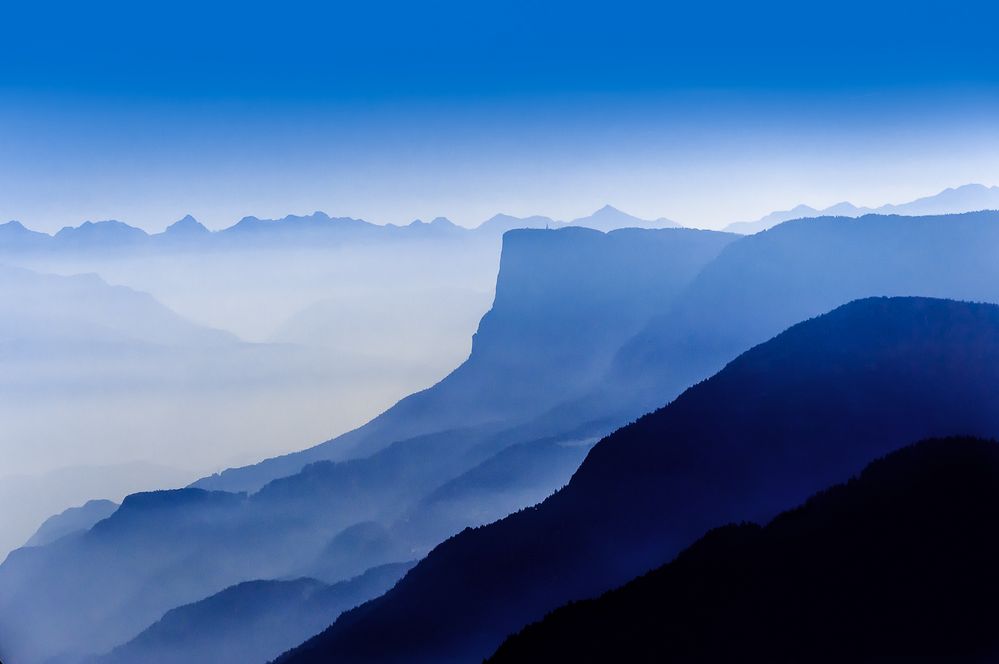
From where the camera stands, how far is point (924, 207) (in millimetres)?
29641

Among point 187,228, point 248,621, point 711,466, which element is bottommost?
point 711,466

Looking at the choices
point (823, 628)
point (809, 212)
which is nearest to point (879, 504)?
point (823, 628)

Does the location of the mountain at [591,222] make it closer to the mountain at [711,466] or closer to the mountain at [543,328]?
the mountain at [543,328]

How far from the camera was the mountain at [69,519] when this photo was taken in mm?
31281

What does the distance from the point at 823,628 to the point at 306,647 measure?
15.4 metres

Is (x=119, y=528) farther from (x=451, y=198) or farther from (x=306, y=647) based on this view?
(x=451, y=198)

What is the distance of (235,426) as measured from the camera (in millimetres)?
33375

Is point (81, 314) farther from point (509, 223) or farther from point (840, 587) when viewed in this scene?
point (840, 587)

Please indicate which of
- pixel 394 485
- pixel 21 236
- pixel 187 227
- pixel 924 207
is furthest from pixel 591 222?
pixel 21 236

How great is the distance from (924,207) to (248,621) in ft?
81.4

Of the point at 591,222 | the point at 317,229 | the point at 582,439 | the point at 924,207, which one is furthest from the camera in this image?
the point at 317,229

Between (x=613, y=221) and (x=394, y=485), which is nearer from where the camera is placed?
(x=613, y=221)

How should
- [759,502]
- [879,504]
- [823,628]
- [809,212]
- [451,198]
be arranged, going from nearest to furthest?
1. [823,628]
2. [879,504]
3. [759,502]
4. [809,212]
5. [451,198]

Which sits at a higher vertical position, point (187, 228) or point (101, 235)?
point (101, 235)
